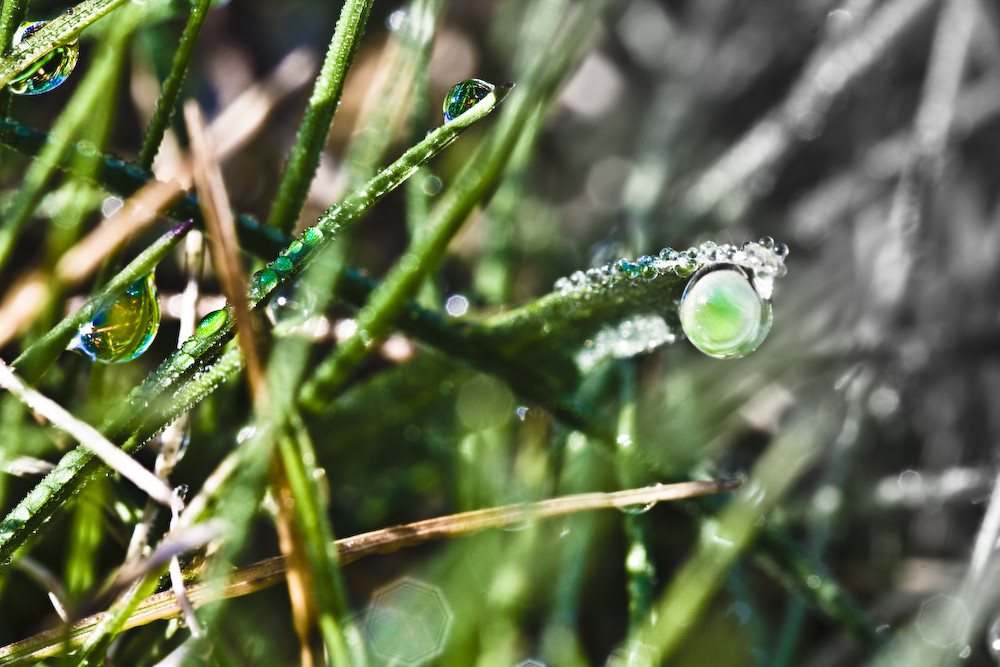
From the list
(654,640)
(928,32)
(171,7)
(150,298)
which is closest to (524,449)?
(654,640)

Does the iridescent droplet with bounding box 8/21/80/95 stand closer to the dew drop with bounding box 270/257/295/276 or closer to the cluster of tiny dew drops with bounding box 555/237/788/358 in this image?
the dew drop with bounding box 270/257/295/276

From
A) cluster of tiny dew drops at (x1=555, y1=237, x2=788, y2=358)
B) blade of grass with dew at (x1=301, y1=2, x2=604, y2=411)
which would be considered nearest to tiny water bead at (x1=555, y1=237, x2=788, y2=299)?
cluster of tiny dew drops at (x1=555, y1=237, x2=788, y2=358)

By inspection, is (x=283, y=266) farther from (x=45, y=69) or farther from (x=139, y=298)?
(x=45, y=69)

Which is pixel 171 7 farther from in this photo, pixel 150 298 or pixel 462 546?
pixel 462 546

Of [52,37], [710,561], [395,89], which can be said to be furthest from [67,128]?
[710,561]

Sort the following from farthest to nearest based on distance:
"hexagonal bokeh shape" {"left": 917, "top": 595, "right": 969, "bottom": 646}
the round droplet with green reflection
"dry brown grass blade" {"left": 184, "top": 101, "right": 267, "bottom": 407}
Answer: "hexagonal bokeh shape" {"left": 917, "top": 595, "right": 969, "bottom": 646}
the round droplet with green reflection
"dry brown grass blade" {"left": 184, "top": 101, "right": 267, "bottom": 407}

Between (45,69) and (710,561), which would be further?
(710,561)
